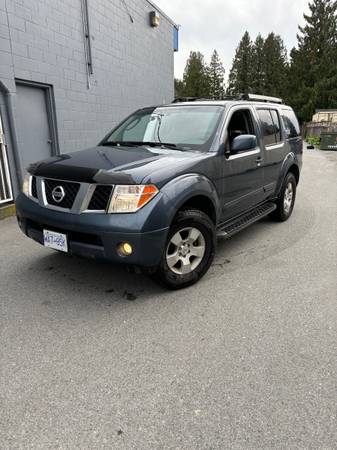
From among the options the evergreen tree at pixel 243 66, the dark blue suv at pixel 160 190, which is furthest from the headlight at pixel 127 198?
the evergreen tree at pixel 243 66

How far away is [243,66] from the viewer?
54156mm

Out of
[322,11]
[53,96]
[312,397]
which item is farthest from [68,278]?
[322,11]

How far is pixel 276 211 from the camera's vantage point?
5711mm

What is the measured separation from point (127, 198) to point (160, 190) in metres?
0.30

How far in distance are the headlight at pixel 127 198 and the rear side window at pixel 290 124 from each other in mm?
3666

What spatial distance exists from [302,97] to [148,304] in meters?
46.9

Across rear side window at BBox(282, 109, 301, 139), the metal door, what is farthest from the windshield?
the metal door

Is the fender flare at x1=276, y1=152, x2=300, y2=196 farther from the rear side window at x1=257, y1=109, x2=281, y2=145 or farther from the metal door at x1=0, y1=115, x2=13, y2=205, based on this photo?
the metal door at x1=0, y1=115, x2=13, y2=205

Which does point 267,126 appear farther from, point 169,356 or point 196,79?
point 196,79

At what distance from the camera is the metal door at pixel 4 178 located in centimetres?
614

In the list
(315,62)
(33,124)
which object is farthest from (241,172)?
(315,62)

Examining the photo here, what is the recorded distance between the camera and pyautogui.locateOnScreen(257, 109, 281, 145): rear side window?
4.86 m

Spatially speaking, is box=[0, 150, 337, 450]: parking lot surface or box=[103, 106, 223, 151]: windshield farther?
box=[103, 106, 223, 151]: windshield

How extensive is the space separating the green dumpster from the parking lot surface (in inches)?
688
